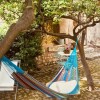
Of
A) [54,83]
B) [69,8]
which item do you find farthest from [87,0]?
[54,83]

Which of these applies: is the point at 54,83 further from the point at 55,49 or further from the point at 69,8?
the point at 55,49

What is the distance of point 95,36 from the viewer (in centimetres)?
1527

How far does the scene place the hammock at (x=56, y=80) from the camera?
5.33 m

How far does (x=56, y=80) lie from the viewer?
623 centimetres

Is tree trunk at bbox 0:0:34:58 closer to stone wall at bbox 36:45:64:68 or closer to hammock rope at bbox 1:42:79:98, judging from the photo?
hammock rope at bbox 1:42:79:98

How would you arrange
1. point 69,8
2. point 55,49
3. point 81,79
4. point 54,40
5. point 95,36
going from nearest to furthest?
1. point 69,8
2. point 81,79
3. point 55,49
4. point 54,40
5. point 95,36

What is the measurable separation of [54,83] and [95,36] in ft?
31.5

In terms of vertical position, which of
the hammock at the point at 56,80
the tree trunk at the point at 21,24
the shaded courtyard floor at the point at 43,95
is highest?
the tree trunk at the point at 21,24

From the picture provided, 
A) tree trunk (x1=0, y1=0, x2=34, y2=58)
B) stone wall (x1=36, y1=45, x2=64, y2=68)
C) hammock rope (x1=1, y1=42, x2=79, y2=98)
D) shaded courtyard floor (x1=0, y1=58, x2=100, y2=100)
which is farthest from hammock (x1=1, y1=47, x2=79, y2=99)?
stone wall (x1=36, y1=45, x2=64, y2=68)

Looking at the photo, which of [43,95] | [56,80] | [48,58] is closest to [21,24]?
[56,80]

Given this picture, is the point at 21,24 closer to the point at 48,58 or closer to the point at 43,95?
the point at 43,95

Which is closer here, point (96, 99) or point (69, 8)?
point (96, 99)

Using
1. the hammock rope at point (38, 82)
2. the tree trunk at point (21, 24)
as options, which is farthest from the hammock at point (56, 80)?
the tree trunk at point (21, 24)

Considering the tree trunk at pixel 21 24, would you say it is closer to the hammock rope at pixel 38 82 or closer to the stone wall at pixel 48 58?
the hammock rope at pixel 38 82
